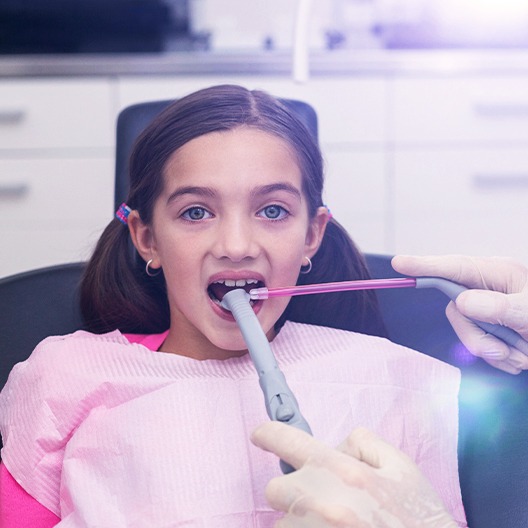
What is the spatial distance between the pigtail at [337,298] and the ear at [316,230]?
0.07 meters

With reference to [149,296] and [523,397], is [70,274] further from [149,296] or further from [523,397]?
[523,397]

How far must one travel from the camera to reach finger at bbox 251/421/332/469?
2.10 ft

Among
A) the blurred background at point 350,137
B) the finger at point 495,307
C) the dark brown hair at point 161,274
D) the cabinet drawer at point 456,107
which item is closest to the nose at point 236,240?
the dark brown hair at point 161,274

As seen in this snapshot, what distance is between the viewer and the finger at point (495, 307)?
0.82m

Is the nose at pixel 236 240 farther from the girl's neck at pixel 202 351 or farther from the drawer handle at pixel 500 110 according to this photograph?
the drawer handle at pixel 500 110

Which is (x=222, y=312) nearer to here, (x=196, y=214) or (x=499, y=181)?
(x=196, y=214)

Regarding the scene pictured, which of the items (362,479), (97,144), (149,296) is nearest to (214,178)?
(149,296)

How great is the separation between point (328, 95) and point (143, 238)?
0.95 m

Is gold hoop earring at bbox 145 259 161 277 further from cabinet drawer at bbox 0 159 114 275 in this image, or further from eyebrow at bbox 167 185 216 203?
cabinet drawer at bbox 0 159 114 275

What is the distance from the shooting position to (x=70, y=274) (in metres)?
1.08

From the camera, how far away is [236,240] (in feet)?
2.73

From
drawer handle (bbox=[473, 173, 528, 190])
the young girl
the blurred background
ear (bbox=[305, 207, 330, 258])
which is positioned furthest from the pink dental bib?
drawer handle (bbox=[473, 173, 528, 190])

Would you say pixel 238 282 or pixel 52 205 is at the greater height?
pixel 238 282

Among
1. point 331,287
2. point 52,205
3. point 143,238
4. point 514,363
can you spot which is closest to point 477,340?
point 514,363
